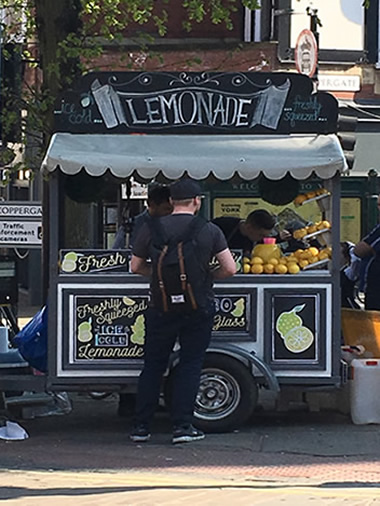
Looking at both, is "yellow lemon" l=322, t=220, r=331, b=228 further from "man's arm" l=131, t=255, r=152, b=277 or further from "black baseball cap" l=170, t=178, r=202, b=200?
"man's arm" l=131, t=255, r=152, b=277

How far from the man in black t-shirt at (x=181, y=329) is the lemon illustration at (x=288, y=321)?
67 cm

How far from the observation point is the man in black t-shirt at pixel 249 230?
9.02 m

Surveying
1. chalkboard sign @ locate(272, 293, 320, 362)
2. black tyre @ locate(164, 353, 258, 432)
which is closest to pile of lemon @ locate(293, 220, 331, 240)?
chalkboard sign @ locate(272, 293, 320, 362)

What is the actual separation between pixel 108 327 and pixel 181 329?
66cm

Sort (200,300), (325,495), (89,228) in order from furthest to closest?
(89,228) < (200,300) < (325,495)

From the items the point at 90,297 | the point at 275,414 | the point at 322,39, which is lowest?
the point at 275,414

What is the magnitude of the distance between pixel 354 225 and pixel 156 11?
189 inches

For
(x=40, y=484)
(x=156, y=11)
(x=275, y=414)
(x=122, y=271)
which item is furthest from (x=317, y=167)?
(x=156, y=11)

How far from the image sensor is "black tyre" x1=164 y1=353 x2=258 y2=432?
843 cm

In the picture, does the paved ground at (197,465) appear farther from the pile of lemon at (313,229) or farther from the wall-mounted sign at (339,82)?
the wall-mounted sign at (339,82)

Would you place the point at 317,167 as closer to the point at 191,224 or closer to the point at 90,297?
the point at 191,224

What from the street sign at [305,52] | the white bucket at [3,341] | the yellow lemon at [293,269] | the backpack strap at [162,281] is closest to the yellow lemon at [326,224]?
the yellow lemon at [293,269]

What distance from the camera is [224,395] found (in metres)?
8.48

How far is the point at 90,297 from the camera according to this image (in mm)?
8406
